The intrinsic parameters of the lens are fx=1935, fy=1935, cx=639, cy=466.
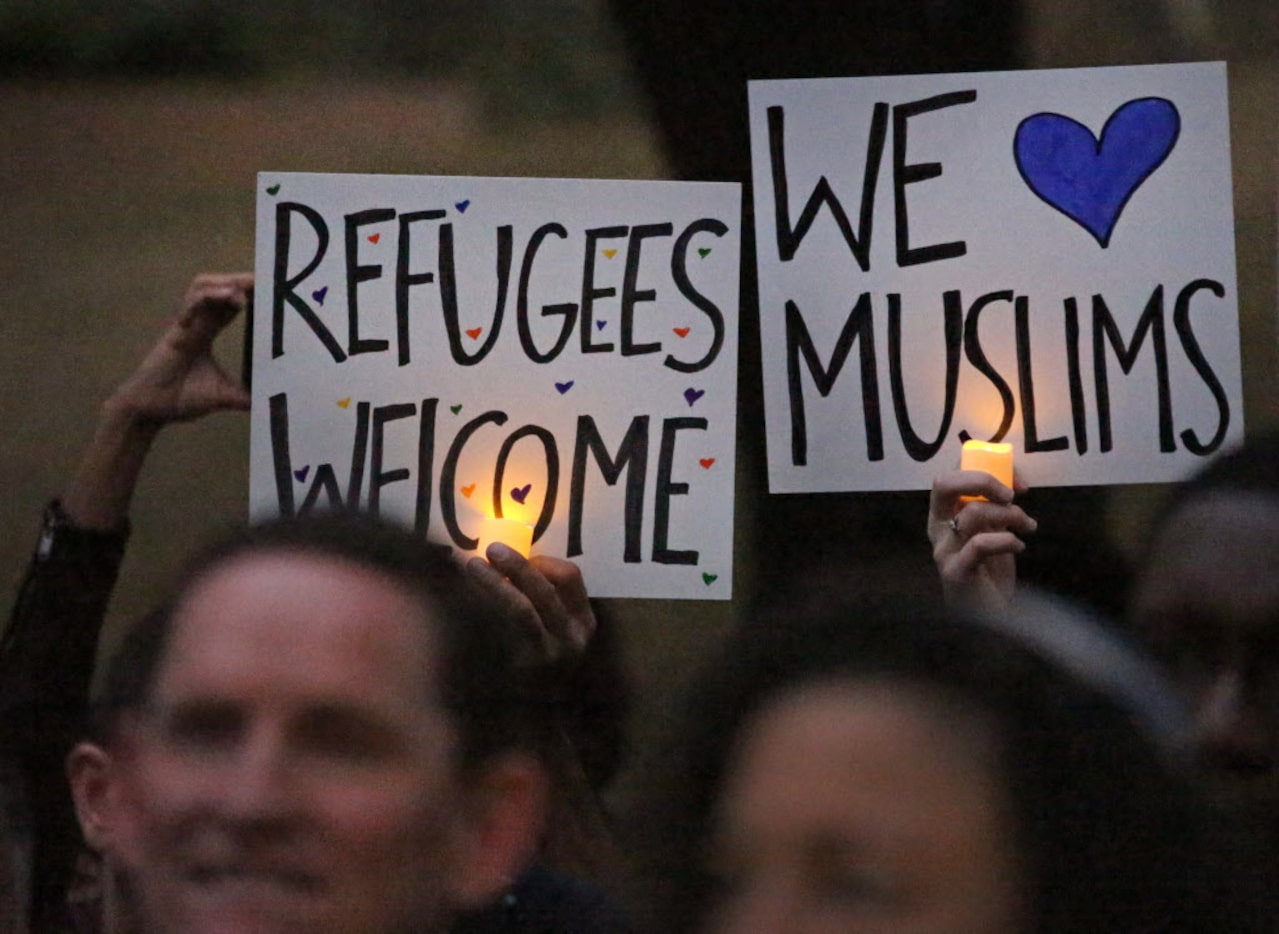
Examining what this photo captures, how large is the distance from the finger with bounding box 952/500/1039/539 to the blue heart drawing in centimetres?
30

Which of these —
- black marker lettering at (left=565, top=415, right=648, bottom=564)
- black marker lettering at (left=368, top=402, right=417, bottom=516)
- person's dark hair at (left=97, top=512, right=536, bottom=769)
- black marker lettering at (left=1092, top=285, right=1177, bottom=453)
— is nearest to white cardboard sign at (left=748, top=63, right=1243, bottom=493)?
black marker lettering at (left=1092, top=285, right=1177, bottom=453)

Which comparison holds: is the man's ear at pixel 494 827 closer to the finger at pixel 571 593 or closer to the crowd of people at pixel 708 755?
the crowd of people at pixel 708 755

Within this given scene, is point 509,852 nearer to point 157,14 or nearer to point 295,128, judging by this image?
point 295,128

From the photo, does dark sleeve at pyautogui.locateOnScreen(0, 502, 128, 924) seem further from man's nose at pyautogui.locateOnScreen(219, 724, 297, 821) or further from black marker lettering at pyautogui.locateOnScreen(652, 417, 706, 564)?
man's nose at pyautogui.locateOnScreen(219, 724, 297, 821)

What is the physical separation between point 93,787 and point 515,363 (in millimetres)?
737

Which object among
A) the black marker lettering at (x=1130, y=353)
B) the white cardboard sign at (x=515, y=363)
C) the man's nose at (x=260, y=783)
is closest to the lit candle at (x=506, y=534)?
the white cardboard sign at (x=515, y=363)

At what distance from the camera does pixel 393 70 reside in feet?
6.61

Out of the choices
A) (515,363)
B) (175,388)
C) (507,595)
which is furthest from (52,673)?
(515,363)

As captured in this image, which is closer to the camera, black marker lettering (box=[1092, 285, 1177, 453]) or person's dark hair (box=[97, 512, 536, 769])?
person's dark hair (box=[97, 512, 536, 769])

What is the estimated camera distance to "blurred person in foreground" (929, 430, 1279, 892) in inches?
57.4

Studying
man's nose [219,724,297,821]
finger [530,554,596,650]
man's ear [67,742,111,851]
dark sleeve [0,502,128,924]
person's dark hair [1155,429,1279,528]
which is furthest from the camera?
finger [530,554,596,650]

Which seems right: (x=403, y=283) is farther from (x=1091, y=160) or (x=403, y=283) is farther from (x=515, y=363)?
(x=1091, y=160)

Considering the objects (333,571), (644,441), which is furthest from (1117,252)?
(333,571)

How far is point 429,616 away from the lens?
48.6 inches
